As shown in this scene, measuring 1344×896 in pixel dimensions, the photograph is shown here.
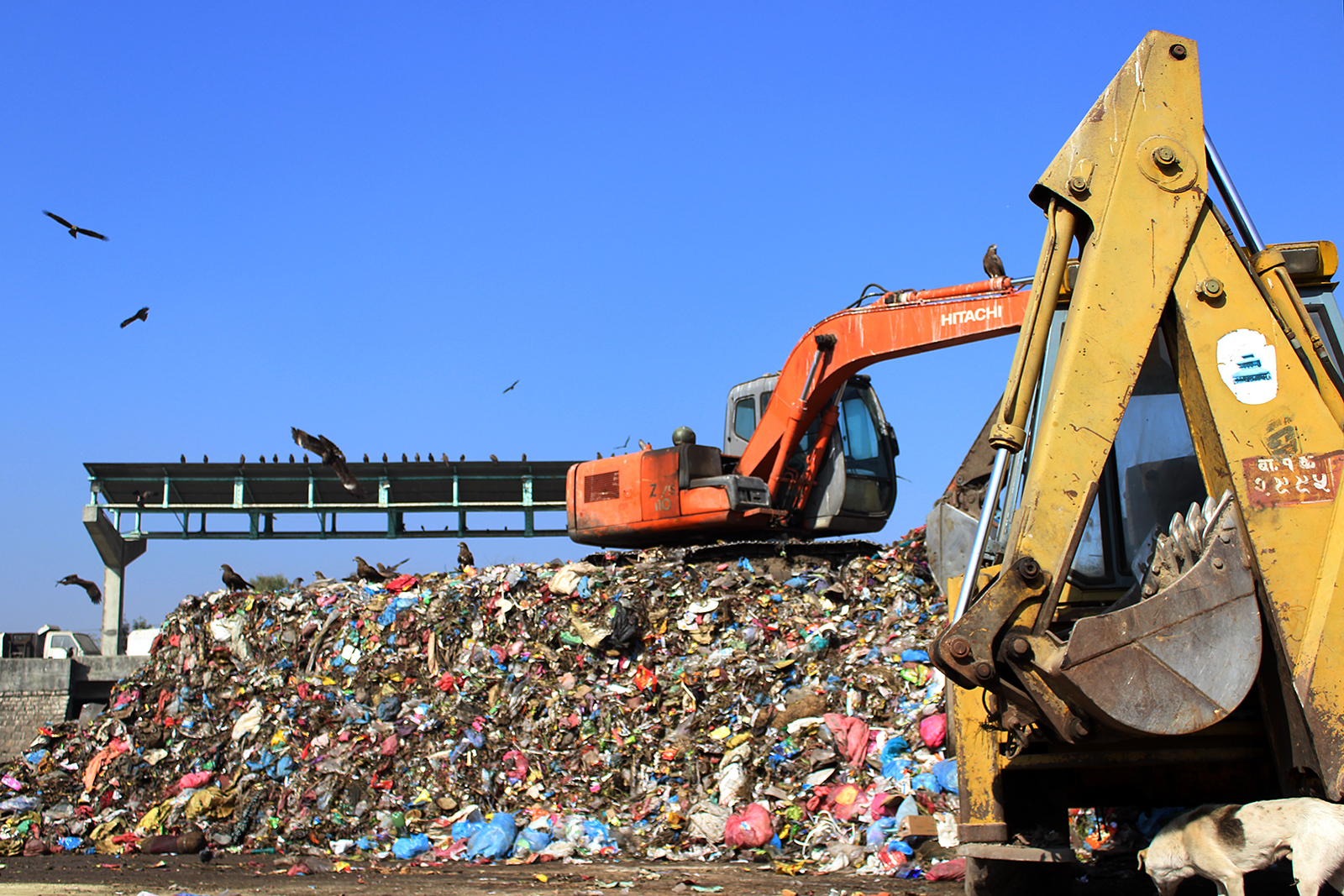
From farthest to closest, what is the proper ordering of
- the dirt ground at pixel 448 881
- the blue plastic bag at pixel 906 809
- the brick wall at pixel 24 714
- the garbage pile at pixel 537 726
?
the brick wall at pixel 24 714 → the garbage pile at pixel 537 726 → the blue plastic bag at pixel 906 809 → the dirt ground at pixel 448 881

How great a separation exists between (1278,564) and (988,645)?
37.1 inches

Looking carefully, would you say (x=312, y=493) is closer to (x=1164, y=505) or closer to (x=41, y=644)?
(x=41, y=644)

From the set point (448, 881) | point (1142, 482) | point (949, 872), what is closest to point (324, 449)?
point (448, 881)

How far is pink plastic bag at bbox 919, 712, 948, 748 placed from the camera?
730 centimetres

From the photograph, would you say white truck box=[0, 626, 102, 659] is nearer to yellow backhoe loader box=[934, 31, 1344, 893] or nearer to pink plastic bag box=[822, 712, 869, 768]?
pink plastic bag box=[822, 712, 869, 768]

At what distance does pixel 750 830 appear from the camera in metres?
7.02

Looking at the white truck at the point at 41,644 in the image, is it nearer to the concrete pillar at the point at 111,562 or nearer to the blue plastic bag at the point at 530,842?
the concrete pillar at the point at 111,562

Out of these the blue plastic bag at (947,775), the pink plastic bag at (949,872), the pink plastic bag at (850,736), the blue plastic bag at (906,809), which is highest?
the pink plastic bag at (850,736)

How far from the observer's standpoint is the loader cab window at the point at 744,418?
Answer: 12.0m

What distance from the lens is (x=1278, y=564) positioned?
122 inches

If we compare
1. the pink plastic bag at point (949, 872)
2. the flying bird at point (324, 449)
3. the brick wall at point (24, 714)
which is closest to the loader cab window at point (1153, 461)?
the pink plastic bag at point (949, 872)

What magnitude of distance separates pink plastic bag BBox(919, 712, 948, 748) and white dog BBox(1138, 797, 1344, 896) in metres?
3.64

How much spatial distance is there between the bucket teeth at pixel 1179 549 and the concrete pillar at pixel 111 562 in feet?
76.3

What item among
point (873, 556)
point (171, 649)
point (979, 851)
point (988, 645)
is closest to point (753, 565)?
point (873, 556)
